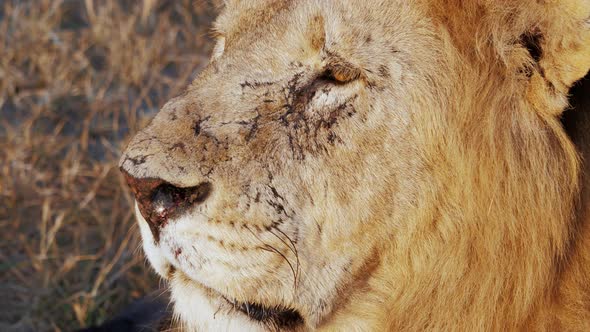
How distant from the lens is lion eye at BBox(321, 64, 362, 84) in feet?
7.62

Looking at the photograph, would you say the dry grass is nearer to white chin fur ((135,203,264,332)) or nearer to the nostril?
white chin fur ((135,203,264,332))

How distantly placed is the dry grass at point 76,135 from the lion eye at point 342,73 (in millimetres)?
1778

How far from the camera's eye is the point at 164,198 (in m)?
2.21

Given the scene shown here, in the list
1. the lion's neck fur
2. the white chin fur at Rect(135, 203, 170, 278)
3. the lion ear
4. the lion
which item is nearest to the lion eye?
the lion

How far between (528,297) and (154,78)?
3477 mm

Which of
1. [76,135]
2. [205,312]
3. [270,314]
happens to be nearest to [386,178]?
[270,314]

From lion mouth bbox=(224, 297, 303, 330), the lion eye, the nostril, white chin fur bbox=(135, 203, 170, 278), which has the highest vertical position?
the lion eye

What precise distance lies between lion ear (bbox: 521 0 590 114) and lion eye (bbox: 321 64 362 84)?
1.31ft

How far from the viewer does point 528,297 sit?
7.63 ft

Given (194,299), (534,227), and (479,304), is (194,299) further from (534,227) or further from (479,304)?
(534,227)

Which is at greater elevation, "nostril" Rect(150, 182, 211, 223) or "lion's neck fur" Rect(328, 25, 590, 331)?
"nostril" Rect(150, 182, 211, 223)

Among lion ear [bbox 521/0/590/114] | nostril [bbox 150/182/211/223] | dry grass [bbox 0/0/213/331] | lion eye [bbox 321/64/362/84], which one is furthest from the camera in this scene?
dry grass [bbox 0/0/213/331]

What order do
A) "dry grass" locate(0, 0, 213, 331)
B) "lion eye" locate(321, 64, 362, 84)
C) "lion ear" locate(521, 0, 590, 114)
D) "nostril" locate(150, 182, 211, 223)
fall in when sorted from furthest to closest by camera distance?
"dry grass" locate(0, 0, 213, 331)
"lion eye" locate(321, 64, 362, 84)
"nostril" locate(150, 182, 211, 223)
"lion ear" locate(521, 0, 590, 114)

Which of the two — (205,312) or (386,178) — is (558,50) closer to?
(386,178)
